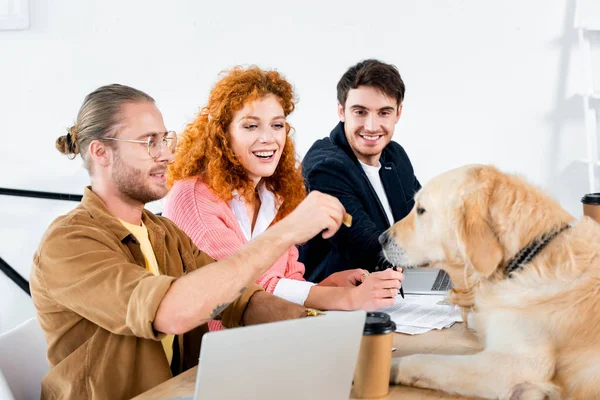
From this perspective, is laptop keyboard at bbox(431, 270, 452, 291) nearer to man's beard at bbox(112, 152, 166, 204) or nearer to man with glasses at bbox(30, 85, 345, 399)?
man with glasses at bbox(30, 85, 345, 399)

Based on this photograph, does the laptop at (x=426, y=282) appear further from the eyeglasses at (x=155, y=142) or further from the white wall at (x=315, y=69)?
the white wall at (x=315, y=69)

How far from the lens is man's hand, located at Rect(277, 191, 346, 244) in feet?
4.93

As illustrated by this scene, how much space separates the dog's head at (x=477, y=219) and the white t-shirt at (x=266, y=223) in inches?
17.3

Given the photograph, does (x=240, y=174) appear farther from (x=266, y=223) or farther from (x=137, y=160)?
(x=137, y=160)

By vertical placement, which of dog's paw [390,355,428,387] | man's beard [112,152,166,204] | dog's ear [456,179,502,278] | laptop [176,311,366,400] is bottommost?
dog's paw [390,355,428,387]

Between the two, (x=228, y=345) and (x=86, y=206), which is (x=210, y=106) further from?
(x=228, y=345)

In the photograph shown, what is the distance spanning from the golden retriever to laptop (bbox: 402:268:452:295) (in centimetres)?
46

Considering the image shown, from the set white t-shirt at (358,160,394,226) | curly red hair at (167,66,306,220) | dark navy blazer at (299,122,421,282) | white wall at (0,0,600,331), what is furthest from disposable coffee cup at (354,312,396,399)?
white wall at (0,0,600,331)

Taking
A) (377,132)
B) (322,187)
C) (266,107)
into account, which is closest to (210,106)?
(266,107)

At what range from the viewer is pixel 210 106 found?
7.75 ft

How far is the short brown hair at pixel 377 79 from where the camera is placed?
2920mm

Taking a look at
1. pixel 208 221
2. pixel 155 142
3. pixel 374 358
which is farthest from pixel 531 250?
pixel 208 221

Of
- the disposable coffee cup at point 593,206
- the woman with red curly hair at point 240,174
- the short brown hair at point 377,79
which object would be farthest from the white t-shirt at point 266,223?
the disposable coffee cup at point 593,206

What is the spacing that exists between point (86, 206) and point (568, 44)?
301cm
